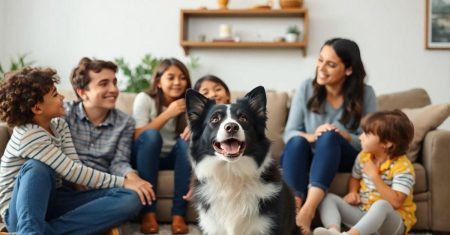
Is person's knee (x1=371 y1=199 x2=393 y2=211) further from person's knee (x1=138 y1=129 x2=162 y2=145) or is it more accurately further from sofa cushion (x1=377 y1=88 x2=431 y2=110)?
sofa cushion (x1=377 y1=88 x2=431 y2=110)

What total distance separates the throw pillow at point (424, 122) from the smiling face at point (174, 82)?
4.76ft

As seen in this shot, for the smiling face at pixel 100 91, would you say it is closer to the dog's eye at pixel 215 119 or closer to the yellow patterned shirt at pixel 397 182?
the dog's eye at pixel 215 119

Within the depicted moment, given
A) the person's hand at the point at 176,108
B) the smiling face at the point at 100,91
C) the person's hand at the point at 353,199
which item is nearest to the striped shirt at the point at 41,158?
the smiling face at the point at 100,91

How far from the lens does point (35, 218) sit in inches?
80.4

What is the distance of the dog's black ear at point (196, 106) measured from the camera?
194cm

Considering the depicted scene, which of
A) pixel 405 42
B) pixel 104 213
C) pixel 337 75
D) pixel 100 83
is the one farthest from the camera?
pixel 405 42

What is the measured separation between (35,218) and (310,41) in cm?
342

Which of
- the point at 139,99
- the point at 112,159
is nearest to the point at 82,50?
the point at 139,99

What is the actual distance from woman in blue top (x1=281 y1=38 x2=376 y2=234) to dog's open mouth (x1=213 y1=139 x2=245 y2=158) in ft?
2.59

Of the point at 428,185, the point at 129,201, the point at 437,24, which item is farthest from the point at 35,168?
the point at 437,24

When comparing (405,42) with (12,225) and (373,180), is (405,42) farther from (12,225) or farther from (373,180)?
(12,225)

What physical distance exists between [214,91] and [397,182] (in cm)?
115

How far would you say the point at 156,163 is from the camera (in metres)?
2.74

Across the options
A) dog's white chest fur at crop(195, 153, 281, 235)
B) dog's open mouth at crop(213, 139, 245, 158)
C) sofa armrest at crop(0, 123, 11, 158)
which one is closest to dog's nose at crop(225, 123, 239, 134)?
dog's open mouth at crop(213, 139, 245, 158)
